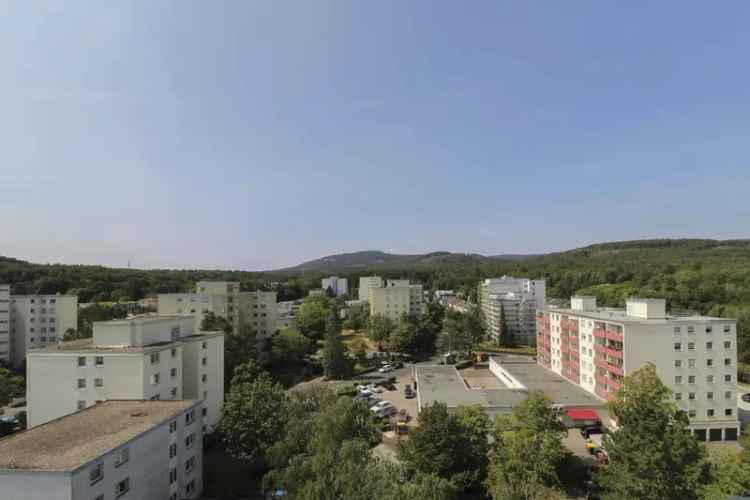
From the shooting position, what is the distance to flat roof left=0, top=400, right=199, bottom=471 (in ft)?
43.3

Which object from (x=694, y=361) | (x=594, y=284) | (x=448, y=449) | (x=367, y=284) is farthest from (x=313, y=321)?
(x=594, y=284)

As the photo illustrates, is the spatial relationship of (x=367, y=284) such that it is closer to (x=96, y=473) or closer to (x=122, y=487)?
(x=122, y=487)

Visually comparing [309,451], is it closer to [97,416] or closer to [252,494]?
[252,494]

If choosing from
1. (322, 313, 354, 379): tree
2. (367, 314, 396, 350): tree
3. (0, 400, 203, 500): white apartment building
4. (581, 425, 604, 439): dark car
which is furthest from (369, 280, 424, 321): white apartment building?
(0, 400, 203, 500): white apartment building

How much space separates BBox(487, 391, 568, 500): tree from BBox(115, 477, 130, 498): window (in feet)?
44.8

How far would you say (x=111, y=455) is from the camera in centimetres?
1412

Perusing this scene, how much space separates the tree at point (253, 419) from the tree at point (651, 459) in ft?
49.1

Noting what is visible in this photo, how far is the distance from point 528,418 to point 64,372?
2405 cm

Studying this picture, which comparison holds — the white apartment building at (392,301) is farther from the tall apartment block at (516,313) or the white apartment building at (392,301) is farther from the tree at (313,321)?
the tall apartment block at (516,313)

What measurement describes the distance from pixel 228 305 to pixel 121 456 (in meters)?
36.9

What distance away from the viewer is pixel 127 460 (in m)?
14.9

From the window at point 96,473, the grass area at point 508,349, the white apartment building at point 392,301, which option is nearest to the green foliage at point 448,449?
the window at point 96,473

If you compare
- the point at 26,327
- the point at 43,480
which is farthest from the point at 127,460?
the point at 26,327

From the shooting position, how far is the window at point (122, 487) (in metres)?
14.3
